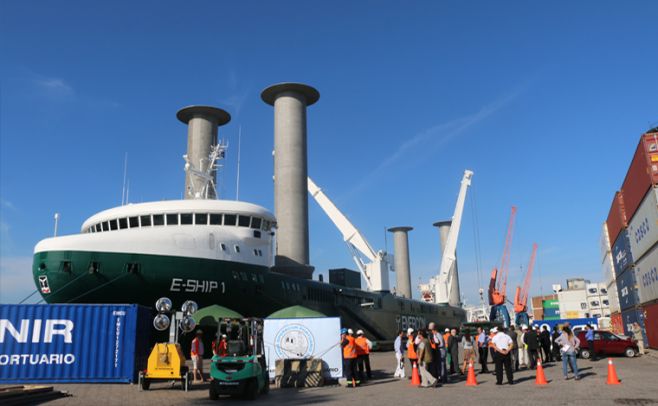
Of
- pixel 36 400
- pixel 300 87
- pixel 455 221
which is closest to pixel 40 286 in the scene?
pixel 36 400

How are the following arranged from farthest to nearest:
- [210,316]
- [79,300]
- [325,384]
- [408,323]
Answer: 1. [408,323]
2. [79,300]
3. [210,316]
4. [325,384]

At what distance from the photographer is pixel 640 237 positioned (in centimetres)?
2636

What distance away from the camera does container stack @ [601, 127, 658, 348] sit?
2314 centimetres

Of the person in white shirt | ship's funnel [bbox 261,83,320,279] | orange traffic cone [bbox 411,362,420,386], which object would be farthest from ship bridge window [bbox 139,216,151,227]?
the person in white shirt

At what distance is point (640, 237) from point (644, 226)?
5.53 feet

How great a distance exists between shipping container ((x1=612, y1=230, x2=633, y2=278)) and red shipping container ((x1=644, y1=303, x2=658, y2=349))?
3955 millimetres

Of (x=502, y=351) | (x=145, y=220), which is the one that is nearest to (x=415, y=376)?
(x=502, y=351)

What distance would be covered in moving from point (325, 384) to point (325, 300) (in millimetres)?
20962

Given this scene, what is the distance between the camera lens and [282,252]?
4919 centimetres

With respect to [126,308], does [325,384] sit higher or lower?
lower

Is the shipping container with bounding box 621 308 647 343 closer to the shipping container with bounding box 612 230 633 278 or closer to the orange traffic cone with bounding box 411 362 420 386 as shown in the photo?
the shipping container with bounding box 612 230 633 278

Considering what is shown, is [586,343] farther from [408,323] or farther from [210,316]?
[408,323]

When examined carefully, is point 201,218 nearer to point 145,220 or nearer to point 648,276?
point 145,220

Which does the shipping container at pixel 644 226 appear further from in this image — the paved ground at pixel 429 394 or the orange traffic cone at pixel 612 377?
the orange traffic cone at pixel 612 377
